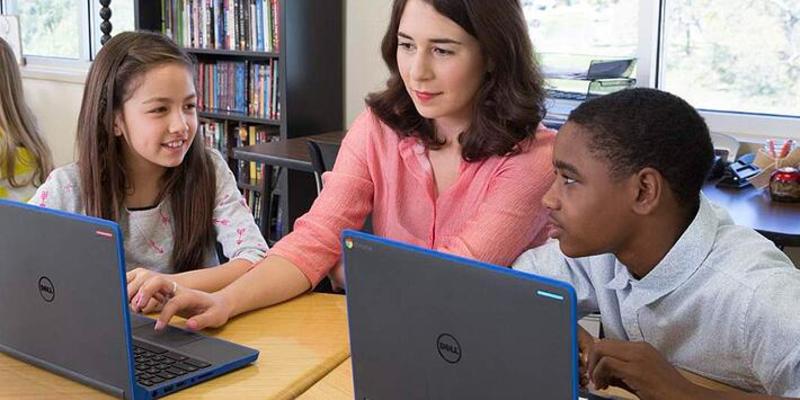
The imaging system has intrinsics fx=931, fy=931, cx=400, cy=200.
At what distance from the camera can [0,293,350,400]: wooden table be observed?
46.0 inches

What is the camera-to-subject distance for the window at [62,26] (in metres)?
4.94

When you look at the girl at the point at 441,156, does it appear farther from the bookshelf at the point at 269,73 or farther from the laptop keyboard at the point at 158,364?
the bookshelf at the point at 269,73

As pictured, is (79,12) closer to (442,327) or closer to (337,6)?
(337,6)

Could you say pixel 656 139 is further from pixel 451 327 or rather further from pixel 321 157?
pixel 321 157

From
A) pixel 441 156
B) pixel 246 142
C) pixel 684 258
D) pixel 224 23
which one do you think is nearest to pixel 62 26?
pixel 224 23

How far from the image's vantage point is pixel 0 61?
276cm

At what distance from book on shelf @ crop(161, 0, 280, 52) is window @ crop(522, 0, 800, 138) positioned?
114 centimetres

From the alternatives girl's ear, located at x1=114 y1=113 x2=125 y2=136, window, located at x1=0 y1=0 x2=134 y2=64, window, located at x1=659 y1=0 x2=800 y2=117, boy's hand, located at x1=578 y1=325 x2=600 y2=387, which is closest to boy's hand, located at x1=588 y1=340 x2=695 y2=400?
boy's hand, located at x1=578 y1=325 x2=600 y2=387

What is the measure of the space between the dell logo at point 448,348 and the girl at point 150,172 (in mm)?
834

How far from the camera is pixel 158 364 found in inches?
48.1

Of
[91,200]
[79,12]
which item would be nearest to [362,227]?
[91,200]

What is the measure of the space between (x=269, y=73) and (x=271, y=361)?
8.74 feet

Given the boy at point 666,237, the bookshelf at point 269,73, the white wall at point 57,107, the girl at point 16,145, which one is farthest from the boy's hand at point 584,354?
the white wall at point 57,107

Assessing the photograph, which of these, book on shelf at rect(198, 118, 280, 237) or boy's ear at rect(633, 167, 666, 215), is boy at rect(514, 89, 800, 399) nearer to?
boy's ear at rect(633, 167, 666, 215)
